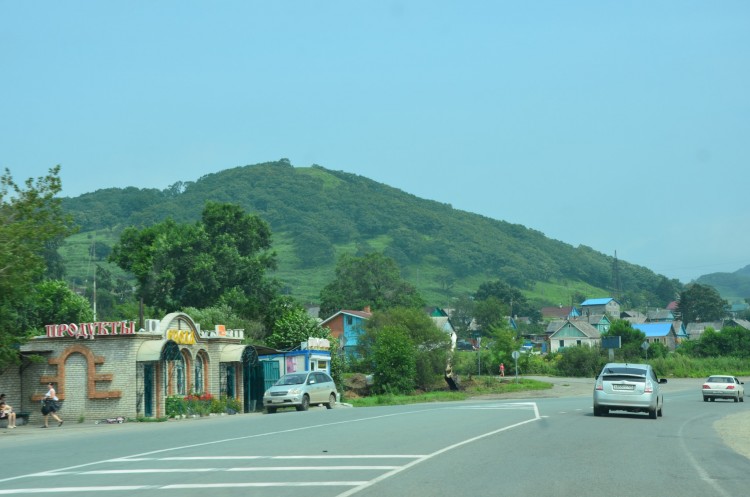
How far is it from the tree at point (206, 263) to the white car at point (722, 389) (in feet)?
119

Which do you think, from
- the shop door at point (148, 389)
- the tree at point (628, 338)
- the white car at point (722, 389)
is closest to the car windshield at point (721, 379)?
the white car at point (722, 389)

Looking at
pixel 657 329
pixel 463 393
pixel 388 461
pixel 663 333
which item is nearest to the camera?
pixel 388 461

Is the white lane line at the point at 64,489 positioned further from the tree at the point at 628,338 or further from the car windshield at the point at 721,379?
the tree at the point at 628,338

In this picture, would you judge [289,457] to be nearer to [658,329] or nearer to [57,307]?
[57,307]

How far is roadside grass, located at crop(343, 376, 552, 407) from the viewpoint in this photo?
53500mm

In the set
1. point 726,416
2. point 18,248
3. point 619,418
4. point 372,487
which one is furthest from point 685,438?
point 18,248

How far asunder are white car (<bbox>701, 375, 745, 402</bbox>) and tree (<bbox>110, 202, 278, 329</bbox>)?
36.2 meters

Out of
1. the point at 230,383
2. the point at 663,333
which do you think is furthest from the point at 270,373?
the point at 663,333

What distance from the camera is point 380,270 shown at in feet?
403

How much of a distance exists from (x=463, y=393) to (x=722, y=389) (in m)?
20.4

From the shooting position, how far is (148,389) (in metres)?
35.3

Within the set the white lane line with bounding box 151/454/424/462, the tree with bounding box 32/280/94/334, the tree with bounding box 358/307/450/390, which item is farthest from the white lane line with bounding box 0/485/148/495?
the tree with bounding box 358/307/450/390

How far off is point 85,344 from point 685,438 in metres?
23.3

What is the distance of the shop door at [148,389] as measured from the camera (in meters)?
35.0
